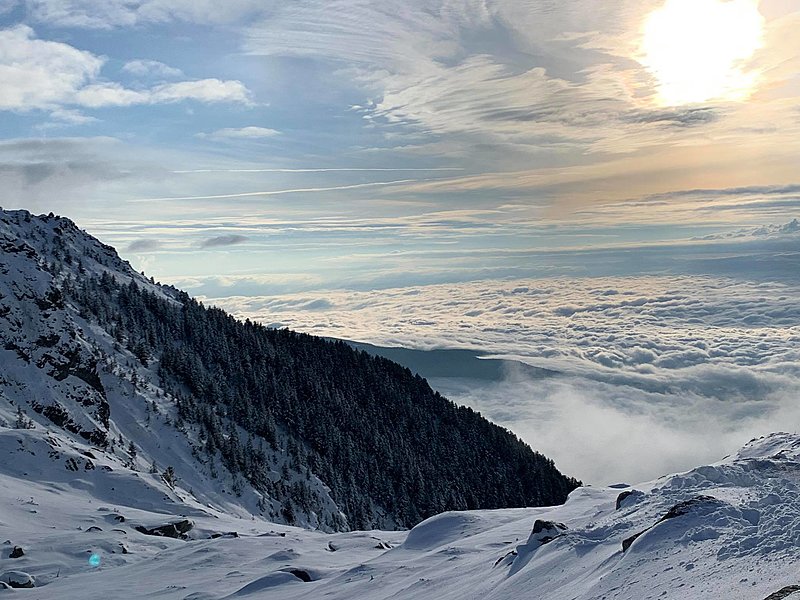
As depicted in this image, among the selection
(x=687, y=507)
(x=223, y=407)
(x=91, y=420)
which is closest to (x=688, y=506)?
(x=687, y=507)

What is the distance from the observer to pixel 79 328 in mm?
81312

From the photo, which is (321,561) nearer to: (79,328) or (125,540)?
(125,540)

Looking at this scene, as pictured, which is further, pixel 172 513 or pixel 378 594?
pixel 172 513

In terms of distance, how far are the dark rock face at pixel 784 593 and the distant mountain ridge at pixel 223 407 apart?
4581 cm

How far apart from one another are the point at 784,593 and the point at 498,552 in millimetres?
11269

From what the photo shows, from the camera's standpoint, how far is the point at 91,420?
64.9 metres

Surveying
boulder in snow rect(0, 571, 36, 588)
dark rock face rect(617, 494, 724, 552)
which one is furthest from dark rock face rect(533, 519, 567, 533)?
boulder in snow rect(0, 571, 36, 588)

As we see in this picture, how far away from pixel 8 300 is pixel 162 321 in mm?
33965

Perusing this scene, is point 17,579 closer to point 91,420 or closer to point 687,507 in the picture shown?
point 687,507

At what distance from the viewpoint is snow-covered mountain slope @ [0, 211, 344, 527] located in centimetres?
4288

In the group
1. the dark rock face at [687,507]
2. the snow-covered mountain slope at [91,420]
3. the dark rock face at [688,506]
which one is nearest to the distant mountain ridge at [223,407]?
the snow-covered mountain slope at [91,420]

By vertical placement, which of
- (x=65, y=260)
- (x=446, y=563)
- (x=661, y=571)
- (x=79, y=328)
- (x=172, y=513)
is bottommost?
(x=172, y=513)

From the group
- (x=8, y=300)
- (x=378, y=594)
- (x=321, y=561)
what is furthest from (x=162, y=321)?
(x=378, y=594)

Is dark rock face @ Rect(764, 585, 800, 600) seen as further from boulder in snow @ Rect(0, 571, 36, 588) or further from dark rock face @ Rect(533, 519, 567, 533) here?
boulder in snow @ Rect(0, 571, 36, 588)
